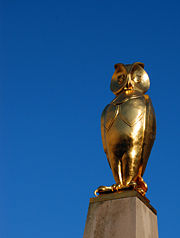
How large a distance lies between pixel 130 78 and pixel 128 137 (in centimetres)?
169

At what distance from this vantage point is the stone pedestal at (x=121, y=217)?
6.64 metres

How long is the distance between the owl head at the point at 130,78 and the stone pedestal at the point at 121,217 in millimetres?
2683

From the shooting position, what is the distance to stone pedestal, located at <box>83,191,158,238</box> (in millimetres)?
6638

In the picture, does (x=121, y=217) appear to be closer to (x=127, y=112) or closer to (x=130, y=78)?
(x=127, y=112)

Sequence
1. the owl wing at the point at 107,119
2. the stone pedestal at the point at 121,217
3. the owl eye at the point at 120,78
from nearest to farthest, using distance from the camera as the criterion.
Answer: the stone pedestal at the point at 121,217
the owl wing at the point at 107,119
the owl eye at the point at 120,78

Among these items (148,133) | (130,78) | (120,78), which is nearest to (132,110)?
(148,133)

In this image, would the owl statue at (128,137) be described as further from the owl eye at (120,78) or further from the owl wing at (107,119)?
the owl eye at (120,78)

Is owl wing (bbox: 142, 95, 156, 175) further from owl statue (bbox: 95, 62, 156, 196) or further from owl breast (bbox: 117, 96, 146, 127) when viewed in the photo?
owl breast (bbox: 117, 96, 146, 127)

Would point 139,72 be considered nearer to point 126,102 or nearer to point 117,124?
point 126,102

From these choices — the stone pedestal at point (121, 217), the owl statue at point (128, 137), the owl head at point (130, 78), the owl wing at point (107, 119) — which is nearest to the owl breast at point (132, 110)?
the owl statue at point (128, 137)

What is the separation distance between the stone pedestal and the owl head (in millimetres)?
2683

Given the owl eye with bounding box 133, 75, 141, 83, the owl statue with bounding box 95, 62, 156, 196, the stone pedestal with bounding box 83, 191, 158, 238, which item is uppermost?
the owl eye with bounding box 133, 75, 141, 83

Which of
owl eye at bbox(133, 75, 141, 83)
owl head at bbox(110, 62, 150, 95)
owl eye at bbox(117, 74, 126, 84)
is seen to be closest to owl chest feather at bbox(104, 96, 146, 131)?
owl head at bbox(110, 62, 150, 95)

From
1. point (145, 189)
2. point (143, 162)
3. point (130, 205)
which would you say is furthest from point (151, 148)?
point (130, 205)
